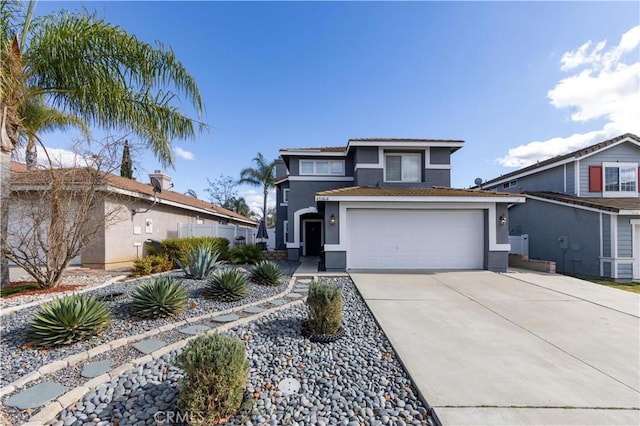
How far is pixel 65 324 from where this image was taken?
14.1 ft

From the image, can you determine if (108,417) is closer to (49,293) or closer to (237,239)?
(49,293)

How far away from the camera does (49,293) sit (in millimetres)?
6938

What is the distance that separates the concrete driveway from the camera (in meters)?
3.02

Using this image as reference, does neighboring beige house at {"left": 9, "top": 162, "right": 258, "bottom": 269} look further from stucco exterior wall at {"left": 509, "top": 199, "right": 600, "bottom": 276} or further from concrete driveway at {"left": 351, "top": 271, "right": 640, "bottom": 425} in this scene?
stucco exterior wall at {"left": 509, "top": 199, "right": 600, "bottom": 276}

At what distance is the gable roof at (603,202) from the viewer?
12.0 meters

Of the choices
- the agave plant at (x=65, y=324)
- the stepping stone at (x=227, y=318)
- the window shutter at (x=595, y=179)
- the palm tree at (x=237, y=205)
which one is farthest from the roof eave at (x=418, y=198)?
the palm tree at (x=237, y=205)

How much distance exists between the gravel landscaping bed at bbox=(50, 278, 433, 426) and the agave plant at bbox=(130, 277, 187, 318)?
161cm

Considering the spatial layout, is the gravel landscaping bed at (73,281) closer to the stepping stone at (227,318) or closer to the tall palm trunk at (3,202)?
the tall palm trunk at (3,202)

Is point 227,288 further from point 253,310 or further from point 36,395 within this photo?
point 36,395

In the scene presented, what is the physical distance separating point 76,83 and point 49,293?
5.50 m

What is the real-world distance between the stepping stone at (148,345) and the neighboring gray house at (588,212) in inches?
685

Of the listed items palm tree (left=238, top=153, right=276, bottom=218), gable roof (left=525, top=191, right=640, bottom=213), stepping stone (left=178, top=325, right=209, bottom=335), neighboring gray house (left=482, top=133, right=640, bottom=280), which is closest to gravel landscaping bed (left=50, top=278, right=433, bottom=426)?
stepping stone (left=178, top=325, right=209, bottom=335)

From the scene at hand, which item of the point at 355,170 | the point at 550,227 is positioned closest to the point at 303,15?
the point at 355,170

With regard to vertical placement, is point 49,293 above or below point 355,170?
below
